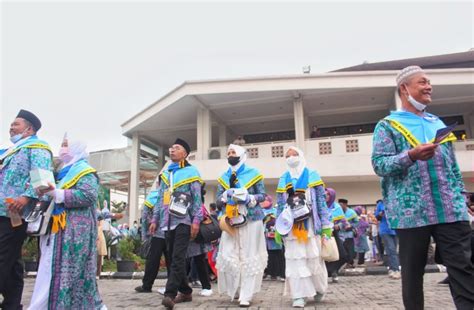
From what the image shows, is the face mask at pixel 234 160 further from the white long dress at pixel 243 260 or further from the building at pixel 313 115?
the building at pixel 313 115

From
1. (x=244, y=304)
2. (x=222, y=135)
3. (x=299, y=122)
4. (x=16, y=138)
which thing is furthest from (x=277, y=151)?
(x=16, y=138)

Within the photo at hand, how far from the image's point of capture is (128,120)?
25172 millimetres

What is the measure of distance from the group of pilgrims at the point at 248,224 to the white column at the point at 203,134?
16.0m

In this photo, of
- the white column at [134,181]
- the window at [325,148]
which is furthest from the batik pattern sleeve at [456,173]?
the white column at [134,181]

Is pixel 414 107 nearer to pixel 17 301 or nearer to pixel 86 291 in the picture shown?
pixel 86 291

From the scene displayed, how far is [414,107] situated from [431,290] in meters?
4.49

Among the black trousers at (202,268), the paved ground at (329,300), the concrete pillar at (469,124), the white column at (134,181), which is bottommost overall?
the paved ground at (329,300)

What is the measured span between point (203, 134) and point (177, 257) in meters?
17.4

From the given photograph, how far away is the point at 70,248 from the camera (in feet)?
12.6

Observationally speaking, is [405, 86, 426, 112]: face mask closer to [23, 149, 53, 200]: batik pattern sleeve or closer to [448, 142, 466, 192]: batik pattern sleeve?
[448, 142, 466, 192]: batik pattern sleeve

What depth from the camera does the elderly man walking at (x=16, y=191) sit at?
4000 millimetres

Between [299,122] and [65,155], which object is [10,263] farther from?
[299,122]

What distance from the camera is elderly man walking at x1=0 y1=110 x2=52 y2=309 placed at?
400cm

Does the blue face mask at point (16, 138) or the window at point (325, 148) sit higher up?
the window at point (325, 148)
